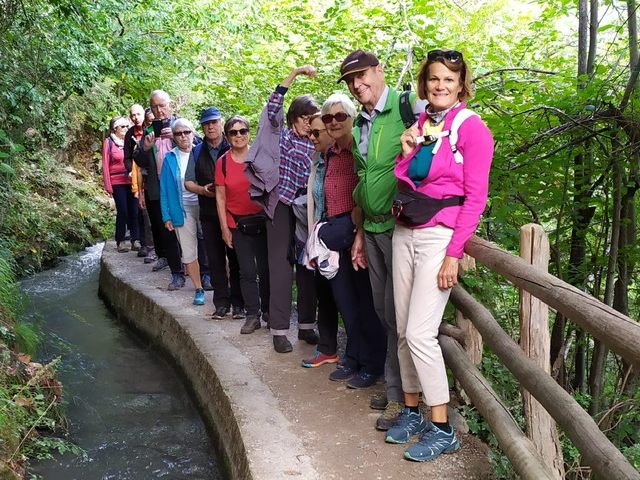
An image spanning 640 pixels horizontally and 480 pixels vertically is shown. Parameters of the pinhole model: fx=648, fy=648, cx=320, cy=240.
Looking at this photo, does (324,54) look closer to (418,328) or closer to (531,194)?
(531,194)

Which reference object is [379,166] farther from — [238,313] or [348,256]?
[238,313]

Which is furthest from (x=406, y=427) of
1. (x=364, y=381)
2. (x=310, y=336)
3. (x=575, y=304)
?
(x=310, y=336)

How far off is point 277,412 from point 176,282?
377 cm

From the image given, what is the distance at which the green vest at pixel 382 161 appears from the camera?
346cm

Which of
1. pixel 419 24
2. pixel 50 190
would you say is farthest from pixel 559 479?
pixel 50 190

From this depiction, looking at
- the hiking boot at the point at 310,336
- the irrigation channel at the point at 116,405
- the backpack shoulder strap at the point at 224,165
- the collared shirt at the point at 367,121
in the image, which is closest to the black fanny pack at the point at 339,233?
the collared shirt at the point at 367,121

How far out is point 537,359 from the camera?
2.94m

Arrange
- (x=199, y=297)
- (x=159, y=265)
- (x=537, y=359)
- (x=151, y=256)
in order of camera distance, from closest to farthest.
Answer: (x=537, y=359) < (x=199, y=297) < (x=159, y=265) < (x=151, y=256)

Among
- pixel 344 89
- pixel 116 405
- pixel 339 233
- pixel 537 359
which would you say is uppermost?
pixel 344 89

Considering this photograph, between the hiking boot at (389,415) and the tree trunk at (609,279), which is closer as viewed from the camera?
the hiking boot at (389,415)

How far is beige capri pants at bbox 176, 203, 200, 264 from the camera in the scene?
264 inches

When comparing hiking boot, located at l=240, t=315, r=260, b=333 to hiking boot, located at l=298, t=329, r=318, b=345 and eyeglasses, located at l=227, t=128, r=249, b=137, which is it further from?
eyeglasses, located at l=227, t=128, r=249, b=137

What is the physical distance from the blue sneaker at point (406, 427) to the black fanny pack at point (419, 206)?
1117mm

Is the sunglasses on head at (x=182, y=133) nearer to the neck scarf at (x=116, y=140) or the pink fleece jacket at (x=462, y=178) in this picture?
the neck scarf at (x=116, y=140)
